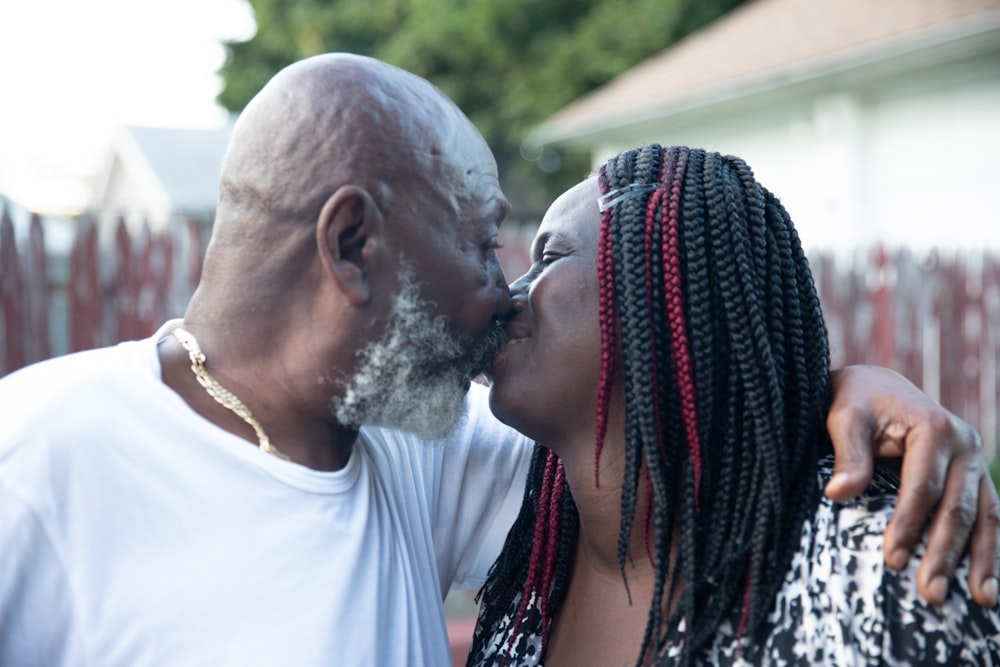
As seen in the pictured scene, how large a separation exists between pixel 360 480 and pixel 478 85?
2118cm

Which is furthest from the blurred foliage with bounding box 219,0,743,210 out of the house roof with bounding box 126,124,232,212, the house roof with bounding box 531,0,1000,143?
the house roof with bounding box 126,124,232,212

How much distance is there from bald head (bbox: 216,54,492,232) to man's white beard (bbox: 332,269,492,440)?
236 mm

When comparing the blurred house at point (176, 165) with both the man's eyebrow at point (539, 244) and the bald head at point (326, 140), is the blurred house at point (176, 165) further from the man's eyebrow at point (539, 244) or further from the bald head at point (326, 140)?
the bald head at point (326, 140)

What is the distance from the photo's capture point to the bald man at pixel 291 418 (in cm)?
192

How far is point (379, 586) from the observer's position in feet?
7.19

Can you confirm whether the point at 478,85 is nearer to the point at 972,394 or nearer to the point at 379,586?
the point at 972,394

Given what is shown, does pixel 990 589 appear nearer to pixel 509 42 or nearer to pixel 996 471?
pixel 996 471

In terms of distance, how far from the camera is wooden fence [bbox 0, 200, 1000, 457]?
18.7 feet

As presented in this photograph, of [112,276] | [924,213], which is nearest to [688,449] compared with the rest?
[112,276]

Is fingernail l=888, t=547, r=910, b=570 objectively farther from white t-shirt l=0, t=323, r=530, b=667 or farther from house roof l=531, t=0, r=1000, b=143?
house roof l=531, t=0, r=1000, b=143

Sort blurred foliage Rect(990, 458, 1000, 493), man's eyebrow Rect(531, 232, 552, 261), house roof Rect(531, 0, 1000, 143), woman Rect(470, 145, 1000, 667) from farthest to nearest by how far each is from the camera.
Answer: house roof Rect(531, 0, 1000, 143) < blurred foliage Rect(990, 458, 1000, 493) < man's eyebrow Rect(531, 232, 552, 261) < woman Rect(470, 145, 1000, 667)

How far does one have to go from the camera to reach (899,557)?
1925mm

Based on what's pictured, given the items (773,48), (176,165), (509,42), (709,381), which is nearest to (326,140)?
(709,381)

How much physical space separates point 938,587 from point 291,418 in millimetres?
1309
